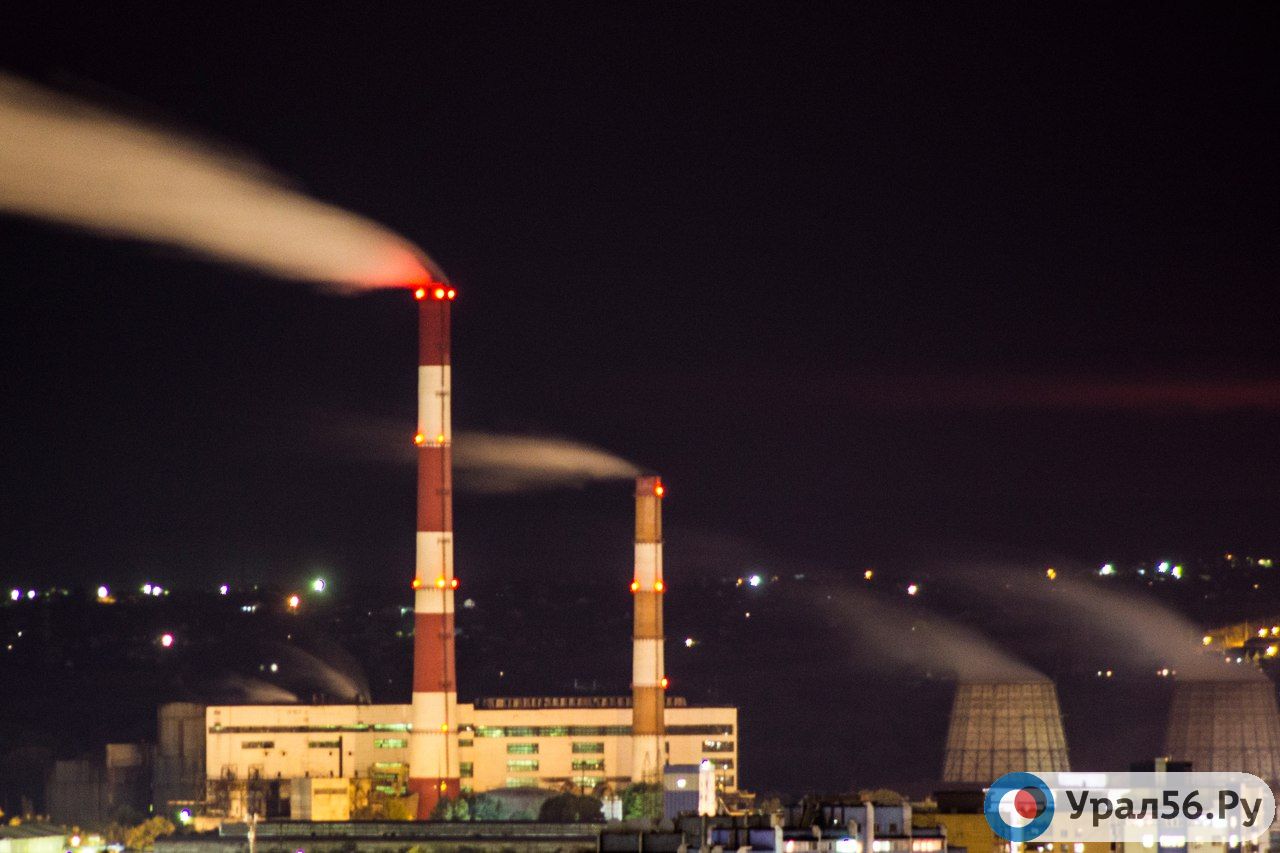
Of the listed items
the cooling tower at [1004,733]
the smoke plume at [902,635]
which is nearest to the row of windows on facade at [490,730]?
the cooling tower at [1004,733]

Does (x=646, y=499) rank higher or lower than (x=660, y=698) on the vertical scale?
higher

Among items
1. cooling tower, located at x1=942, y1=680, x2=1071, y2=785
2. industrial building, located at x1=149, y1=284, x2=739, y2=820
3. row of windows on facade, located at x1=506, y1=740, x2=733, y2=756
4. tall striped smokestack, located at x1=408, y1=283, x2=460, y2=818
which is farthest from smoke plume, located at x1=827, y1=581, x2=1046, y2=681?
tall striped smokestack, located at x1=408, y1=283, x2=460, y2=818

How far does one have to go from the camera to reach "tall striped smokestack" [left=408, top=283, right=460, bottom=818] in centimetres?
4956

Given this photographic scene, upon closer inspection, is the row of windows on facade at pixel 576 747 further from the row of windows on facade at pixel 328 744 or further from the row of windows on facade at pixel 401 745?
the row of windows on facade at pixel 328 744

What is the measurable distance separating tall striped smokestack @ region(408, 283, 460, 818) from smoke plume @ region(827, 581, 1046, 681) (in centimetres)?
3484

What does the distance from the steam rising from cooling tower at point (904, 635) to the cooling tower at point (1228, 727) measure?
2241 cm

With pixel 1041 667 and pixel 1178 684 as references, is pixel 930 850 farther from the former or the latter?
pixel 1041 667

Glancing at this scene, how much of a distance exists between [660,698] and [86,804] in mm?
12961

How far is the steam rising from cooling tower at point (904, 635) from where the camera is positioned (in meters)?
90.1

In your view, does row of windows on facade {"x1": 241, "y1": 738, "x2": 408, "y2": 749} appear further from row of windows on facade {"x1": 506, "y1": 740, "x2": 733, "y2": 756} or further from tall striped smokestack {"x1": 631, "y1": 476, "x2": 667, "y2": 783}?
tall striped smokestack {"x1": 631, "y1": 476, "x2": 667, "y2": 783}

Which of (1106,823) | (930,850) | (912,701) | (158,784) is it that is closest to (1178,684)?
(158,784)

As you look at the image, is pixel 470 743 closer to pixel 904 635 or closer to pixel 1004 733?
pixel 1004 733

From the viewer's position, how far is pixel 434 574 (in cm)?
5022

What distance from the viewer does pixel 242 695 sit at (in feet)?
241
